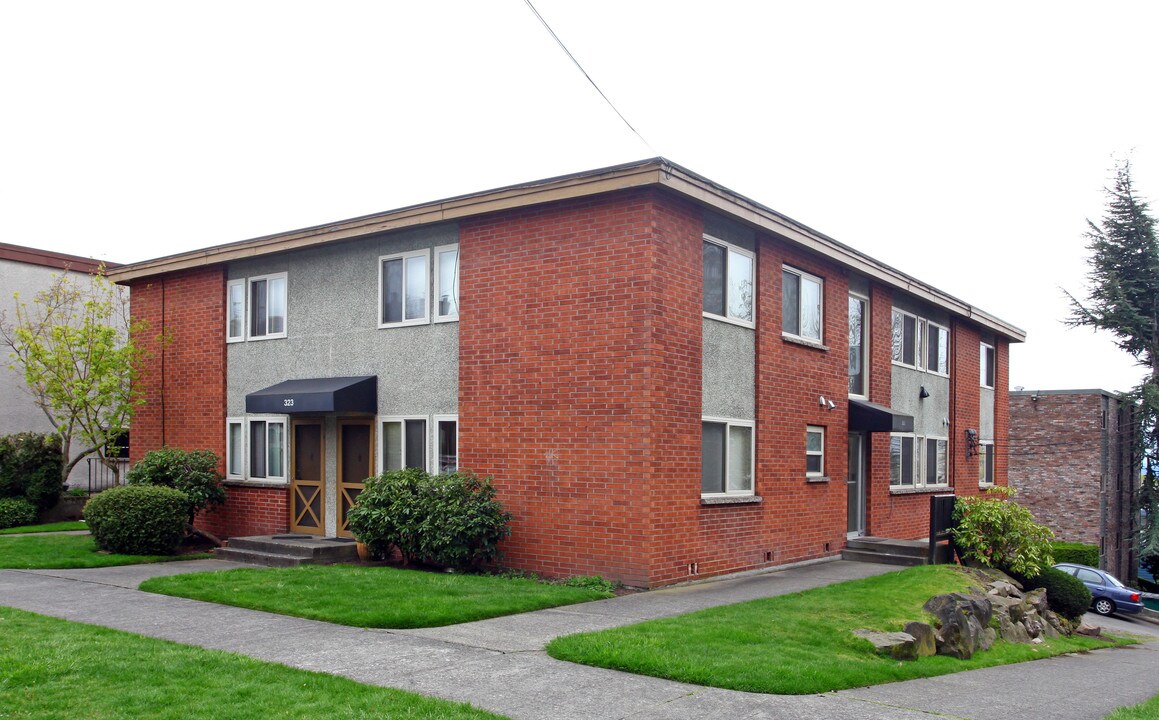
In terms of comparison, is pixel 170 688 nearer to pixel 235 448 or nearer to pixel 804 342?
pixel 235 448

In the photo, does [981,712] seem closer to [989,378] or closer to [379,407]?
[379,407]

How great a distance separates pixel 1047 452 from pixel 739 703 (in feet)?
115

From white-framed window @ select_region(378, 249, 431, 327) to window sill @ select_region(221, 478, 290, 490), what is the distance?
11.9ft

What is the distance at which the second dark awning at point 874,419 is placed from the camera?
1834 centimetres

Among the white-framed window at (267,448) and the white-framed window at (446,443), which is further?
the white-framed window at (267,448)

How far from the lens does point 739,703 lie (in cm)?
752

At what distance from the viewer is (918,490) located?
21703mm

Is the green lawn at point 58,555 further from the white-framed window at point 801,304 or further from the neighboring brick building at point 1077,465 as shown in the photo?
the neighboring brick building at point 1077,465

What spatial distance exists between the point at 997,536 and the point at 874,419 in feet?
9.87

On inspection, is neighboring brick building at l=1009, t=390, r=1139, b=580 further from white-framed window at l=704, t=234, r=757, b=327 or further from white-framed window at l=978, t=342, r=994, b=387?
white-framed window at l=704, t=234, r=757, b=327

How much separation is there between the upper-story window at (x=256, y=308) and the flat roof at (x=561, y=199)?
0.61 metres

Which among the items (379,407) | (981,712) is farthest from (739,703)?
(379,407)

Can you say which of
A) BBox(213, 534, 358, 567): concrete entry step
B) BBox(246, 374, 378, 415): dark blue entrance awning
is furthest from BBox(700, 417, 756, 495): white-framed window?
BBox(213, 534, 358, 567): concrete entry step

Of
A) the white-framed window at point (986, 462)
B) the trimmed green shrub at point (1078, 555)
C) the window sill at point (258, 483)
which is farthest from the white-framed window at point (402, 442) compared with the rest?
the trimmed green shrub at point (1078, 555)
